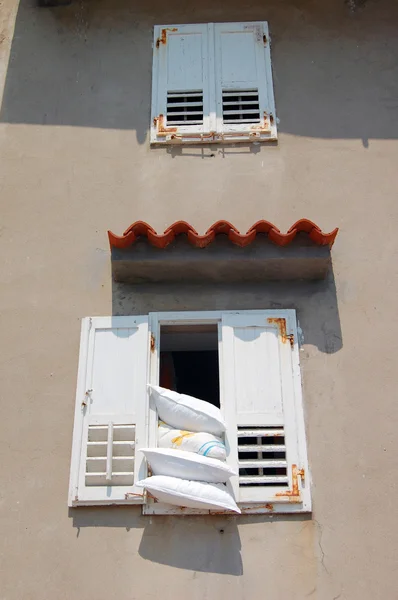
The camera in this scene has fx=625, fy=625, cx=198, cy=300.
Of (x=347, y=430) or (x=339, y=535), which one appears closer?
(x=339, y=535)

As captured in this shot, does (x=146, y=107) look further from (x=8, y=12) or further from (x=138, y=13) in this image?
(x=8, y=12)

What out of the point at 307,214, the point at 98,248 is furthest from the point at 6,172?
the point at 307,214

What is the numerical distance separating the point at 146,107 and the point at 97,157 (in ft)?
2.47

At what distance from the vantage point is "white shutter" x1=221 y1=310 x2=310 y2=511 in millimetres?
4434

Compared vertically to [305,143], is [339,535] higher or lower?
lower

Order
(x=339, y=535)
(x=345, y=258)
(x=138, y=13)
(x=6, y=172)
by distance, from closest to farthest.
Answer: (x=339, y=535) < (x=345, y=258) < (x=6, y=172) < (x=138, y=13)

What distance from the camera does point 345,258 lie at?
5.35 meters

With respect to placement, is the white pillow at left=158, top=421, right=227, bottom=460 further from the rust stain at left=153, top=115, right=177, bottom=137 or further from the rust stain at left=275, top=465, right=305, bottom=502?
the rust stain at left=153, top=115, right=177, bottom=137

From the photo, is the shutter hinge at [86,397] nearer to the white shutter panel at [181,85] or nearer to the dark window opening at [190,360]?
the dark window opening at [190,360]

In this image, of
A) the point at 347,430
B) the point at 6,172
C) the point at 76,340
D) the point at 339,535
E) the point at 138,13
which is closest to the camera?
the point at 339,535

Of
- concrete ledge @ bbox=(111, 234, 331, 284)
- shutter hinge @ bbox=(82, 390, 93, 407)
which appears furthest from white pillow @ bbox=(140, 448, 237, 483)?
concrete ledge @ bbox=(111, 234, 331, 284)

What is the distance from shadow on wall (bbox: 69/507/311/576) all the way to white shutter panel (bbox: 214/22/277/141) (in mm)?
3414

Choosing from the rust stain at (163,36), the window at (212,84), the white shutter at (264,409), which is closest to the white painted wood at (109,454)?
the white shutter at (264,409)

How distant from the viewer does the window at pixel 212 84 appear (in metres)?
5.89
